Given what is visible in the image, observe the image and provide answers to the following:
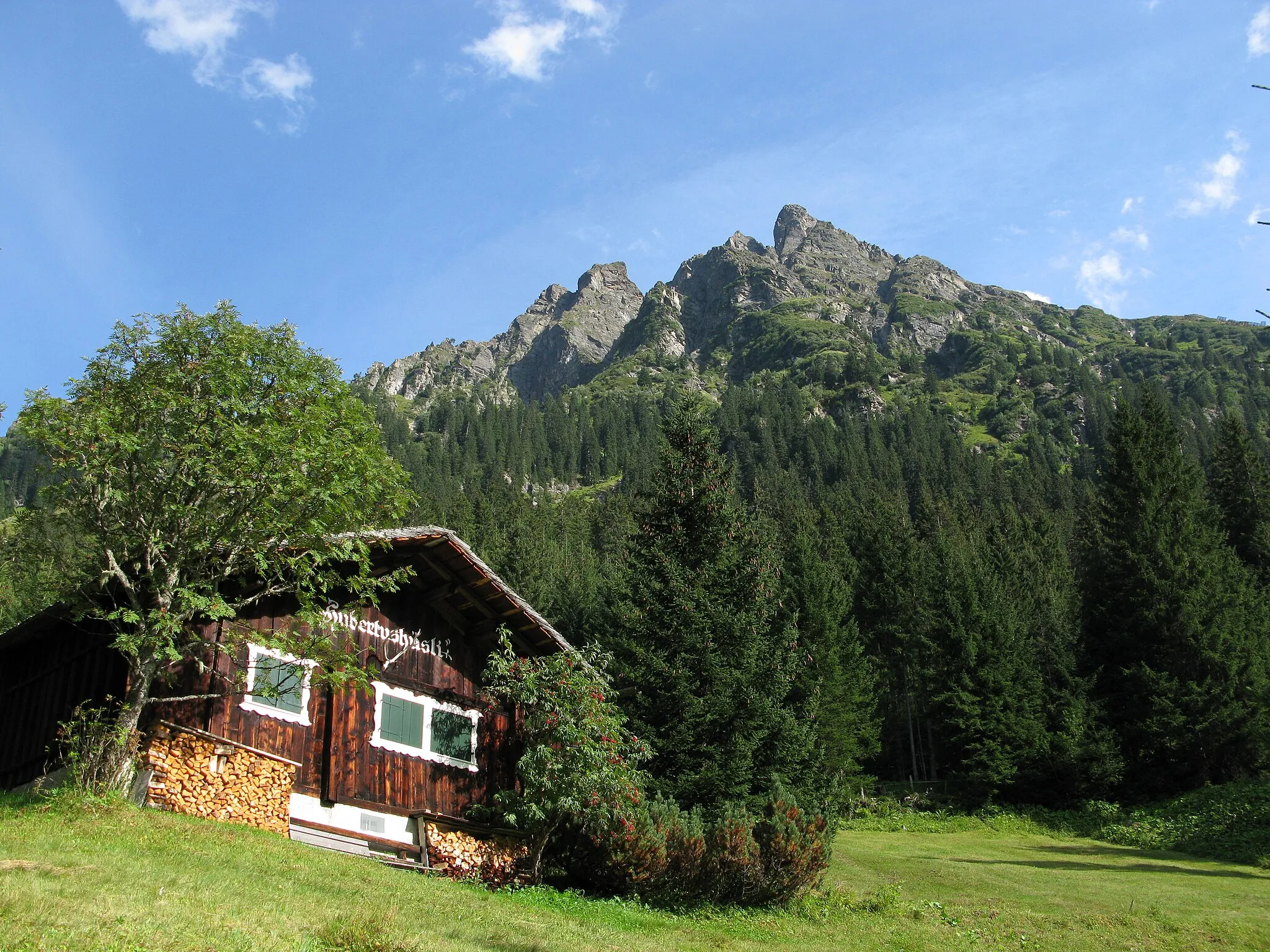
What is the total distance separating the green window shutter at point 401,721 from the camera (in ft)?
66.8

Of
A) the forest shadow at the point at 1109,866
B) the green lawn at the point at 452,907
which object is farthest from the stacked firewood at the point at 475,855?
the forest shadow at the point at 1109,866

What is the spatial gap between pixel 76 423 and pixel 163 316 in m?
2.81

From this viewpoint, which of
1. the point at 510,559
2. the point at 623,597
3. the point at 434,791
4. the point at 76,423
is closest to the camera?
the point at 76,423

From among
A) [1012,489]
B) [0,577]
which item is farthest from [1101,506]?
[1012,489]

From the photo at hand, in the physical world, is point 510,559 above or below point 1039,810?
above

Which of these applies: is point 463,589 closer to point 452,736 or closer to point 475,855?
point 452,736

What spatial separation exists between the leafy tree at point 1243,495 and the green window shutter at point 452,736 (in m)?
58.0

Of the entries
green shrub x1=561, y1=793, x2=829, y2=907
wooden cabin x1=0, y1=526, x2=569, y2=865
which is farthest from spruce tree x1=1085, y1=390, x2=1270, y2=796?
wooden cabin x1=0, y1=526, x2=569, y2=865

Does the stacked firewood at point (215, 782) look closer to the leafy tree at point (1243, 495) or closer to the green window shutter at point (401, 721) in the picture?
the green window shutter at point (401, 721)

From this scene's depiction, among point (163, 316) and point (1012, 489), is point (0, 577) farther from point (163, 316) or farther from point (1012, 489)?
point (1012, 489)

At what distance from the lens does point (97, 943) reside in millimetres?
9180

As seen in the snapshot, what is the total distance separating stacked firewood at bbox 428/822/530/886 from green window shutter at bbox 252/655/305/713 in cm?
406

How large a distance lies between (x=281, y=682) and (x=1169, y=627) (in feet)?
150

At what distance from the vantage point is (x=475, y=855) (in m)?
20.7
